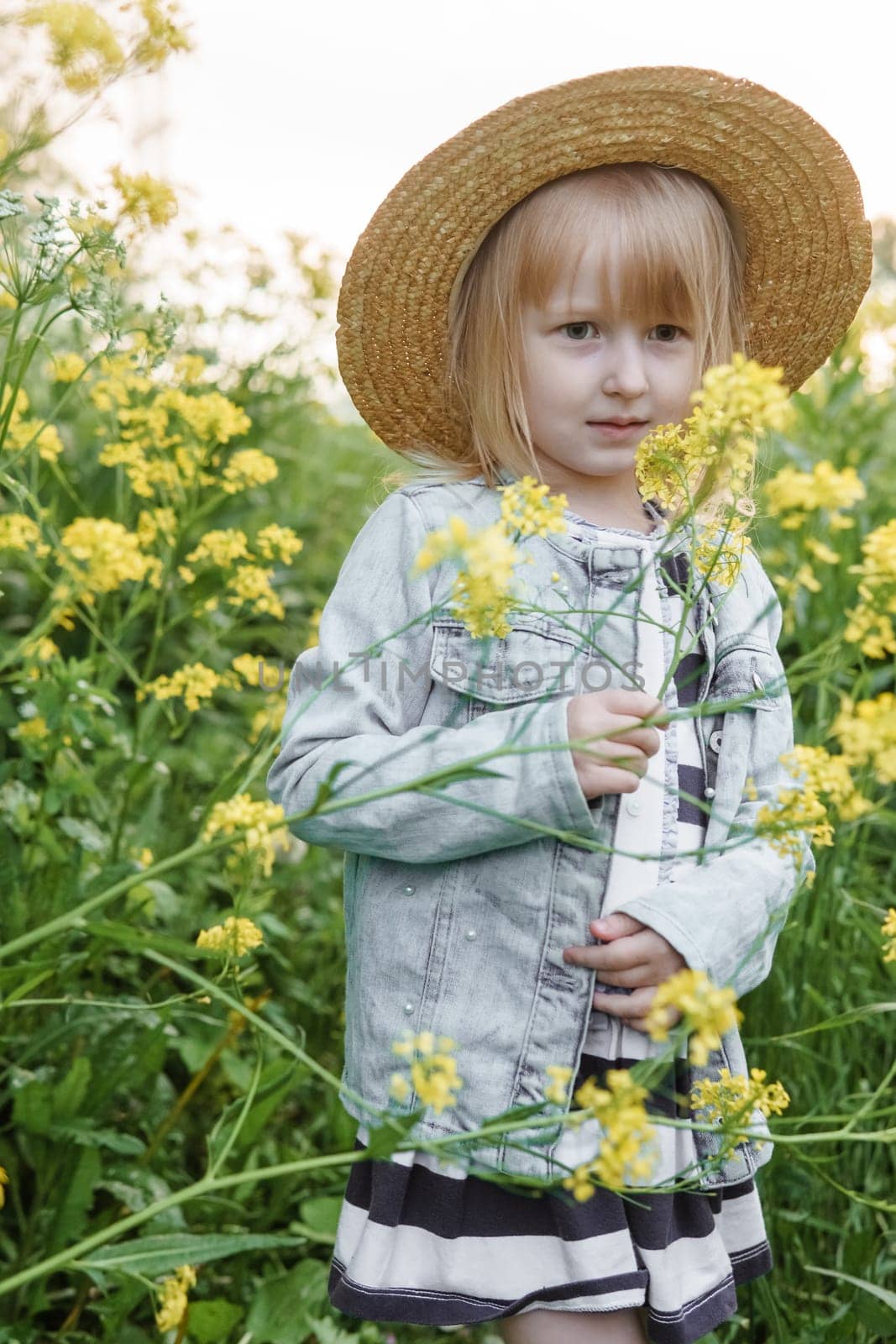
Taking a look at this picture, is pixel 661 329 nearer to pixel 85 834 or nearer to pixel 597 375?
pixel 597 375

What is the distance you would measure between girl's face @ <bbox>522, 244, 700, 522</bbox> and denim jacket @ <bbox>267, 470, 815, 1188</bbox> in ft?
0.32

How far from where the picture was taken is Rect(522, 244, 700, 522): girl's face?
1.37m

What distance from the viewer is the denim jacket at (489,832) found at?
49.4 inches

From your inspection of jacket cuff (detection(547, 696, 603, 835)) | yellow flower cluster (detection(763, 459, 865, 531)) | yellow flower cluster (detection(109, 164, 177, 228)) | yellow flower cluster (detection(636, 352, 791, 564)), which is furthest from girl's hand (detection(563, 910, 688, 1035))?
yellow flower cluster (detection(109, 164, 177, 228))

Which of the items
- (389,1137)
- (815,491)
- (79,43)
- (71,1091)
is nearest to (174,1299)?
(71,1091)

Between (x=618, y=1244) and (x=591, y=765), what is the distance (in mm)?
480

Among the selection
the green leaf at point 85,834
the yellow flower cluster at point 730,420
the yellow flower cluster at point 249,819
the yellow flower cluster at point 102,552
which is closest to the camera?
the yellow flower cluster at point 730,420

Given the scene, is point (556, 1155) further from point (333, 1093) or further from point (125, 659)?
point (125, 659)

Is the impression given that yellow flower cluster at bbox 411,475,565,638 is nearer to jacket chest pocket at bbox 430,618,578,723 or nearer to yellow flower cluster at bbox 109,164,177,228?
jacket chest pocket at bbox 430,618,578,723

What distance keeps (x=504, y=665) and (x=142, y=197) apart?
0.61 meters

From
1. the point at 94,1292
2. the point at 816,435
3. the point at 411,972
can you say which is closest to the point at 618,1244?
the point at 411,972

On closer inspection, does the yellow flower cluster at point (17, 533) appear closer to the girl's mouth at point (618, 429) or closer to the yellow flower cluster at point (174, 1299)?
the girl's mouth at point (618, 429)

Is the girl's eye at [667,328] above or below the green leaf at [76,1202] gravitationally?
above

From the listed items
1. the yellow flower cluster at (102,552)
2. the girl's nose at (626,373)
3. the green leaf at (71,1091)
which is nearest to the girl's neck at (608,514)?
the girl's nose at (626,373)
